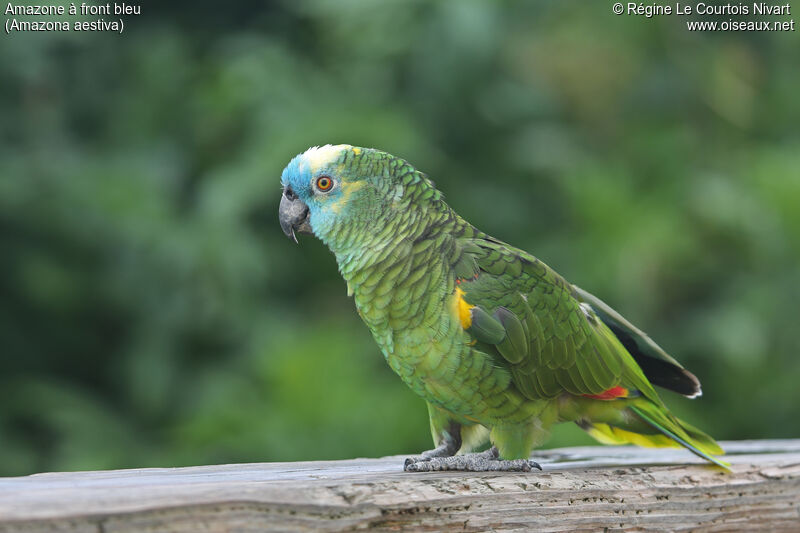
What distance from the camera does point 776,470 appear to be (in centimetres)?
167

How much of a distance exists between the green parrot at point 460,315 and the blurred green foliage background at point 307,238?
1483mm

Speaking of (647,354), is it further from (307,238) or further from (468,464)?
(307,238)

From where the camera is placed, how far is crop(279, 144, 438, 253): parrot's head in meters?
1.68

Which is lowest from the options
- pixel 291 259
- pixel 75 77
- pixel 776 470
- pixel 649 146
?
pixel 776 470

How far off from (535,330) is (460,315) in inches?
7.0

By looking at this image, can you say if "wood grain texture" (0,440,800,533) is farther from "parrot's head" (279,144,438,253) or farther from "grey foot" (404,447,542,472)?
"parrot's head" (279,144,438,253)

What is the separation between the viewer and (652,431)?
186 centimetres

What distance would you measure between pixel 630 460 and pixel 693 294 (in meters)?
2.06

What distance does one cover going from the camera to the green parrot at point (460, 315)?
1614mm

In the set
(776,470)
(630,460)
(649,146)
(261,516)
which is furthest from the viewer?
(649,146)

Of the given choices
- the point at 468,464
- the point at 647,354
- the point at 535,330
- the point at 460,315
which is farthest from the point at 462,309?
the point at 647,354

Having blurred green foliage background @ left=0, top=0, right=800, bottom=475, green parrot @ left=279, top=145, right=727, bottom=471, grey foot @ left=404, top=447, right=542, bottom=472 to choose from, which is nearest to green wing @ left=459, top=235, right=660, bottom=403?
green parrot @ left=279, top=145, right=727, bottom=471

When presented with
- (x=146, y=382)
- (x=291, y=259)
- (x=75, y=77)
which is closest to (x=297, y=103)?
A: (x=291, y=259)

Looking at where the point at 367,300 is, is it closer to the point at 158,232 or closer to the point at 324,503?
the point at 324,503
